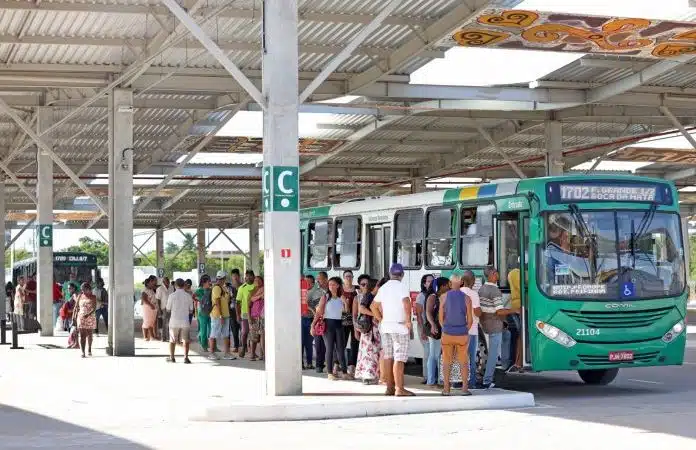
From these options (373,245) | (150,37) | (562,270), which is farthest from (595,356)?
(150,37)

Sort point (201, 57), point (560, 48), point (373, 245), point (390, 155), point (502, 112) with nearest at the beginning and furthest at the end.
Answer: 1. point (373, 245)
2. point (560, 48)
3. point (201, 57)
4. point (502, 112)
5. point (390, 155)

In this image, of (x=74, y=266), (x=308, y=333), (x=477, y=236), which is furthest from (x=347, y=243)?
(x=74, y=266)

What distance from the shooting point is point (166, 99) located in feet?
109

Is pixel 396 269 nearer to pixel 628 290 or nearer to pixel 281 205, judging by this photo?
pixel 281 205

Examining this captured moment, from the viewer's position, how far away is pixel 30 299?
40.6 meters

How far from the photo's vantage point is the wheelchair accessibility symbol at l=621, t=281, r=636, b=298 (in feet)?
59.7

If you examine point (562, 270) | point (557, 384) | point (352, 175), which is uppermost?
point (352, 175)

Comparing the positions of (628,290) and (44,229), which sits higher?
(44,229)

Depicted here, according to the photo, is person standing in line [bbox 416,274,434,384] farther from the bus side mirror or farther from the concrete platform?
the bus side mirror

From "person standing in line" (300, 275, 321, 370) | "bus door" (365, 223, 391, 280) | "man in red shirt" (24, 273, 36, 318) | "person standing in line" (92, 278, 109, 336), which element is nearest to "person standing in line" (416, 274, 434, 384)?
"bus door" (365, 223, 391, 280)

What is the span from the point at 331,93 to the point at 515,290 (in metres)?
13.2

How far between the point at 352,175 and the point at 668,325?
33.9 m

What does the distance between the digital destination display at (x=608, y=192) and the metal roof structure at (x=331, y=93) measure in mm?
3332

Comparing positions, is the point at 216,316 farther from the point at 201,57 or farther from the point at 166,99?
the point at 166,99
